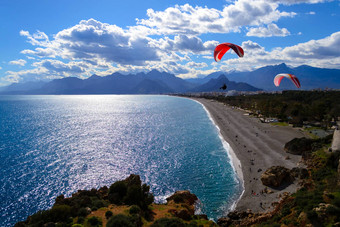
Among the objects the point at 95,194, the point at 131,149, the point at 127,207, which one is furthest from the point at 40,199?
the point at 131,149

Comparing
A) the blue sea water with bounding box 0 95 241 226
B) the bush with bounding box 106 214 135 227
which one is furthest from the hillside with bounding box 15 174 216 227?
the blue sea water with bounding box 0 95 241 226

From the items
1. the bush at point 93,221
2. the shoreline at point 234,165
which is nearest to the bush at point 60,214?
the bush at point 93,221

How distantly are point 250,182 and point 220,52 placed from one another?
795 inches

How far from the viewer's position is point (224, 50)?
31.5 metres

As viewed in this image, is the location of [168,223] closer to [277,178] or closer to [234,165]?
[277,178]

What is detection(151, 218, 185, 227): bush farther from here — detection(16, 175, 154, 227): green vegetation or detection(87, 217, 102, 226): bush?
detection(87, 217, 102, 226): bush

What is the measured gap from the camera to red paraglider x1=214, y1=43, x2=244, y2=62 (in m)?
28.7

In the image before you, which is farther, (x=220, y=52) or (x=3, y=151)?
(x=3, y=151)

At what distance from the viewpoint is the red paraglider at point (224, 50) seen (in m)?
28.7

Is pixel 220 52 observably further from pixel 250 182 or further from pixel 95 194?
pixel 95 194

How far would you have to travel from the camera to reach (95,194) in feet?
78.5

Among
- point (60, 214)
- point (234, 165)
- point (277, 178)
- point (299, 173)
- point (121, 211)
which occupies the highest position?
point (299, 173)

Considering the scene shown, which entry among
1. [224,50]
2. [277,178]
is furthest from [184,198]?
[224,50]

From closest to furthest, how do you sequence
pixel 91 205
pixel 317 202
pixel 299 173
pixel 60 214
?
pixel 317 202
pixel 60 214
pixel 91 205
pixel 299 173
